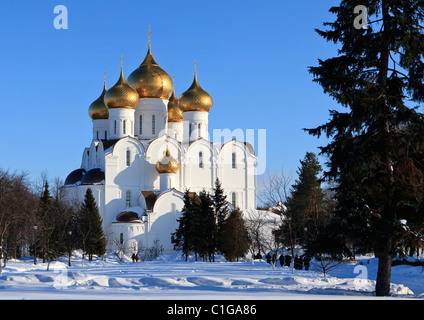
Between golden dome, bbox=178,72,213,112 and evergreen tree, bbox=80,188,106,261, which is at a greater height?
golden dome, bbox=178,72,213,112

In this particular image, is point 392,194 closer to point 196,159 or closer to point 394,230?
point 394,230

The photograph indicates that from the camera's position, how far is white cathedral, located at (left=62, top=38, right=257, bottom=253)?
4809cm

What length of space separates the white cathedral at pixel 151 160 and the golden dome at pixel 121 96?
24 millimetres

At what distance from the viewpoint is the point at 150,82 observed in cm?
5234

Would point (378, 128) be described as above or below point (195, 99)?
below

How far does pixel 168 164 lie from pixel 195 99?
6.57 metres

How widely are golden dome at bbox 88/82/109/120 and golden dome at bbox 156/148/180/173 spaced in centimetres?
746

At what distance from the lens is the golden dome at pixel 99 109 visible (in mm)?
53062

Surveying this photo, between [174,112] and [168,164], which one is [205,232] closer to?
[168,164]

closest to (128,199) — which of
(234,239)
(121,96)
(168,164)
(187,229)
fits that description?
(168,164)

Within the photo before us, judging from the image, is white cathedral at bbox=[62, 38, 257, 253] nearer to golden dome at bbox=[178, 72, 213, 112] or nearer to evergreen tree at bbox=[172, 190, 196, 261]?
golden dome at bbox=[178, 72, 213, 112]

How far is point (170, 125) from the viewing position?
54469 millimetres

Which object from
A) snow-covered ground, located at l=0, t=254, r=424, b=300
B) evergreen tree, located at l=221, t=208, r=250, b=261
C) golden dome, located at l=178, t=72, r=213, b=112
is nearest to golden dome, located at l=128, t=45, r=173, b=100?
golden dome, located at l=178, t=72, r=213, b=112

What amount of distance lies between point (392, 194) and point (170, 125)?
4074 cm
